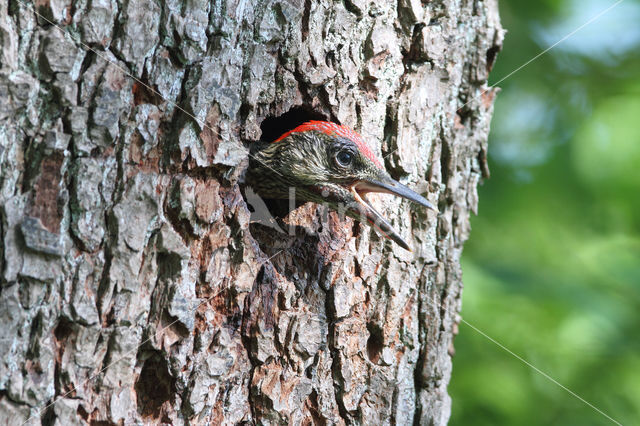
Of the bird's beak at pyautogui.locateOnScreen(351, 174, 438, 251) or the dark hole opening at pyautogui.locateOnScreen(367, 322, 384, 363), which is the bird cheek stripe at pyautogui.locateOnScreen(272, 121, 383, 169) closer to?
the bird's beak at pyautogui.locateOnScreen(351, 174, 438, 251)

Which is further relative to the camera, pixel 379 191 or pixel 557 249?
pixel 557 249

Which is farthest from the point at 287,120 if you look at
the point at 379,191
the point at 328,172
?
the point at 379,191

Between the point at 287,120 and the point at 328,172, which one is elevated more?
the point at 287,120

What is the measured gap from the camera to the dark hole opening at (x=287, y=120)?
2.37 meters

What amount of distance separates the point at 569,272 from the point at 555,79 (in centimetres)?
148

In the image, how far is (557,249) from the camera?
14.1 feet

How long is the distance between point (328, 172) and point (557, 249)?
8.47 ft

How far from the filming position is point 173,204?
6.17 feet

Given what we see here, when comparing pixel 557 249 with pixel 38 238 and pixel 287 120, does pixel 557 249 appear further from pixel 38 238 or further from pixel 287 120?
pixel 38 238

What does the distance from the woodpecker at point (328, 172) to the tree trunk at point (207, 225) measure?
4.0 inches

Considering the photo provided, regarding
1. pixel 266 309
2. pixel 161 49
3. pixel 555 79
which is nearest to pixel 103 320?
pixel 266 309

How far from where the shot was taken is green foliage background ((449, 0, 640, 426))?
12.3 ft

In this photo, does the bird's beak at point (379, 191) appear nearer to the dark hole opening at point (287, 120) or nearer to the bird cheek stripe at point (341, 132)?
the bird cheek stripe at point (341, 132)

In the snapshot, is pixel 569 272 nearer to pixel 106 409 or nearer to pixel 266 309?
pixel 266 309
